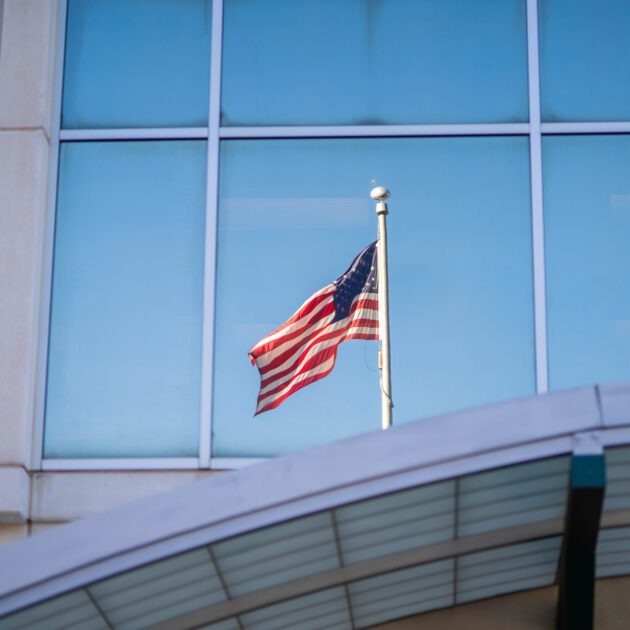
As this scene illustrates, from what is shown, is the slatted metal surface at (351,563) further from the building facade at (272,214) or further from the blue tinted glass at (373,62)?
the blue tinted glass at (373,62)

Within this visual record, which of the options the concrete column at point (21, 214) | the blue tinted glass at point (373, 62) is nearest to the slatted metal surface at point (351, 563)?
the concrete column at point (21, 214)

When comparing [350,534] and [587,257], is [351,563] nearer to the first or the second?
[350,534]

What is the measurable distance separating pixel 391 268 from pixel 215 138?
1875 millimetres

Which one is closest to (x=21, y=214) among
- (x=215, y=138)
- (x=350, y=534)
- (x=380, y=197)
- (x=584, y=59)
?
(x=215, y=138)

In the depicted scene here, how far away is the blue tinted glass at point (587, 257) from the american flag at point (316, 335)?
1518 mm

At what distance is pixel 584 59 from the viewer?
1252 cm

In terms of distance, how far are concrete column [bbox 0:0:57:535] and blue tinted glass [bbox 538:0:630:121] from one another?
14.0 feet

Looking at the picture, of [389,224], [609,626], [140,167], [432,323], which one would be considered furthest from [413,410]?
[140,167]

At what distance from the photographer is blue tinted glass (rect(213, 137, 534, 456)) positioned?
1159cm

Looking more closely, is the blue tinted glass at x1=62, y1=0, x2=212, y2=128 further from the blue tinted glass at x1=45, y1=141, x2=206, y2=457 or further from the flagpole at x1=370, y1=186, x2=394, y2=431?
the flagpole at x1=370, y1=186, x2=394, y2=431

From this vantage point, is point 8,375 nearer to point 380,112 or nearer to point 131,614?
point 131,614

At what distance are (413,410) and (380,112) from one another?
266cm

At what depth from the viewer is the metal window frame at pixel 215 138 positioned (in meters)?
11.6

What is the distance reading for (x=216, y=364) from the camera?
11.7 m
